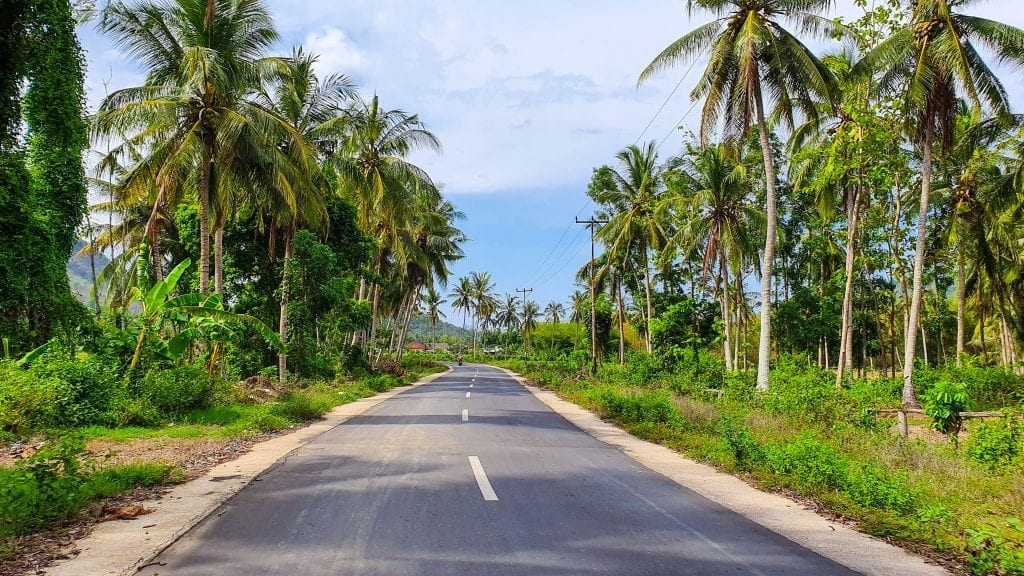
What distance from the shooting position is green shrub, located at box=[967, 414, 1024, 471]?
8.20 meters

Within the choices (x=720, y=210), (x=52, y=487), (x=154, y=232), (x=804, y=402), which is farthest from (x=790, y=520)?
(x=720, y=210)

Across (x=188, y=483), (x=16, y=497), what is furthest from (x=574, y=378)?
(x=16, y=497)

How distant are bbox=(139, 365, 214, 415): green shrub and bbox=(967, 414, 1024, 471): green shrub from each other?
1382cm

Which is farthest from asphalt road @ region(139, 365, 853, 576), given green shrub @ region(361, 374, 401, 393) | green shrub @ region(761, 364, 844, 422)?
green shrub @ region(361, 374, 401, 393)

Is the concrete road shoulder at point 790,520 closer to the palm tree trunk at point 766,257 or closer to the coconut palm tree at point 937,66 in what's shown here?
the palm tree trunk at point 766,257

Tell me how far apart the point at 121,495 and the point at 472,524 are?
3912 millimetres

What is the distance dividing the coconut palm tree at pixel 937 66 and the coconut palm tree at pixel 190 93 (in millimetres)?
16516

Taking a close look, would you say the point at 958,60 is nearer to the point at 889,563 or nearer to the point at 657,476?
the point at 657,476

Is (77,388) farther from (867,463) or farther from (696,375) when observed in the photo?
(696,375)

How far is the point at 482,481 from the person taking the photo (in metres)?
7.36

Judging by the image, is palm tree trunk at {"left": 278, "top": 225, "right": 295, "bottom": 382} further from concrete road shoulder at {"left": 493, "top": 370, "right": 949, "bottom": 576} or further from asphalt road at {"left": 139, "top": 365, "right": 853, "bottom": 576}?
concrete road shoulder at {"left": 493, "top": 370, "right": 949, "bottom": 576}

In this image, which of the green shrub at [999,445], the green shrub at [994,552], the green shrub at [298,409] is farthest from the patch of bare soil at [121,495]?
the green shrub at [999,445]

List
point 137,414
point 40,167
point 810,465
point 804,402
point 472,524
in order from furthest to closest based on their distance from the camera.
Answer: point 804,402 → point 137,414 → point 40,167 → point 810,465 → point 472,524

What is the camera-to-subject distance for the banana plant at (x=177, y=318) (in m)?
14.3
